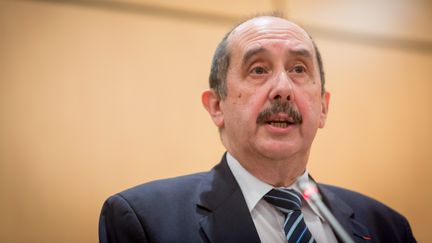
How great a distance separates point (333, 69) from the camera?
77.0 inches

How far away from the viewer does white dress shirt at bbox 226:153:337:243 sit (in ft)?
3.23

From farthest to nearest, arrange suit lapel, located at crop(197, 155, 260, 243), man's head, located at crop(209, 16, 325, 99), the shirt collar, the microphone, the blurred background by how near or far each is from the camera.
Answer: the blurred background → man's head, located at crop(209, 16, 325, 99) → the shirt collar → suit lapel, located at crop(197, 155, 260, 243) → the microphone

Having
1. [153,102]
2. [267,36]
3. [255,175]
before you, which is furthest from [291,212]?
[153,102]

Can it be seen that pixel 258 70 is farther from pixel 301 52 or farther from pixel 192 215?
pixel 192 215

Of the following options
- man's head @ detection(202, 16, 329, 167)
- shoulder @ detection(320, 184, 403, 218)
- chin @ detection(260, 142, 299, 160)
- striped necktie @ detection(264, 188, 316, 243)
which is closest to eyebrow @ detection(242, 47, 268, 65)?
man's head @ detection(202, 16, 329, 167)

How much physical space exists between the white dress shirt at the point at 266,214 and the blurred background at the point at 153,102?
0.61m

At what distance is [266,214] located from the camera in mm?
1014

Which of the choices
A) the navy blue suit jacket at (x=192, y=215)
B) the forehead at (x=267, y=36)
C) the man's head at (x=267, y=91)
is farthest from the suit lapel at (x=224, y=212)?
the forehead at (x=267, y=36)

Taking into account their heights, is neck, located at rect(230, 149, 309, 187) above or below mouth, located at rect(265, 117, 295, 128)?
below

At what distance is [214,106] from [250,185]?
27 cm

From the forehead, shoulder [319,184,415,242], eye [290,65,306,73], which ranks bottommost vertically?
shoulder [319,184,415,242]

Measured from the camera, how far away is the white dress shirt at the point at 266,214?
0.99 metres

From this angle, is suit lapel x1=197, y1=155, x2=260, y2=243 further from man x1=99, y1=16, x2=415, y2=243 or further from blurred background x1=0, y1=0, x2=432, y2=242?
blurred background x1=0, y1=0, x2=432, y2=242

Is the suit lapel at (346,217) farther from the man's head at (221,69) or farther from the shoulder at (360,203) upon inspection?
the man's head at (221,69)
